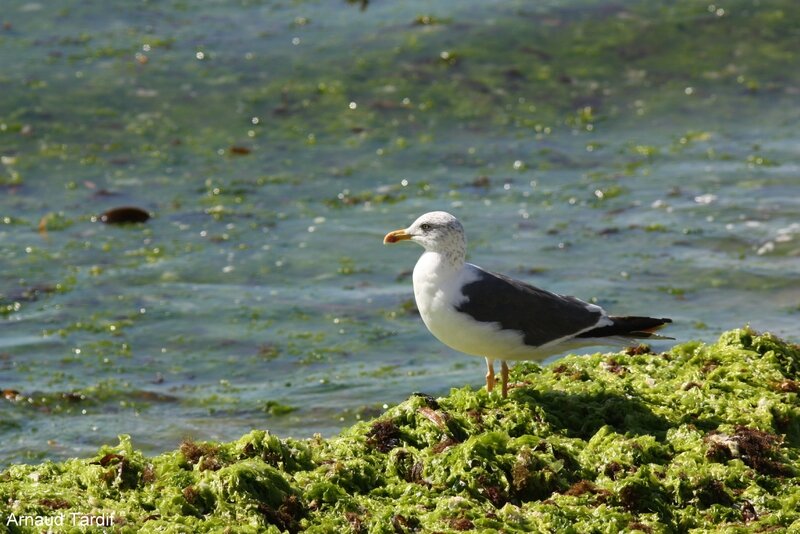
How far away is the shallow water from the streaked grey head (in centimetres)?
192

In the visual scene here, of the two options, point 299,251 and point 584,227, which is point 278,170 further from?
point 584,227

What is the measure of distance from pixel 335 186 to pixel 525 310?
5.53m

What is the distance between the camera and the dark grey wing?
5.63 m

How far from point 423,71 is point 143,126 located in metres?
3.13

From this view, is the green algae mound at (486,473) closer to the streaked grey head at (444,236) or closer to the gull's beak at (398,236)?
the streaked grey head at (444,236)

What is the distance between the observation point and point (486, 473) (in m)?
4.64

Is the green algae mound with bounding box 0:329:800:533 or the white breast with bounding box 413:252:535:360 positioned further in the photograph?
the white breast with bounding box 413:252:535:360

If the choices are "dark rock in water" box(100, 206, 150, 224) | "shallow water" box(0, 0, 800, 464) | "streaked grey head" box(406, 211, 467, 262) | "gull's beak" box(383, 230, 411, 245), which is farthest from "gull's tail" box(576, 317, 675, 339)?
"dark rock in water" box(100, 206, 150, 224)

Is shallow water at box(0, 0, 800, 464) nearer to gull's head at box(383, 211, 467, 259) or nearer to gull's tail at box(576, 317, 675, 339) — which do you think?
gull's head at box(383, 211, 467, 259)

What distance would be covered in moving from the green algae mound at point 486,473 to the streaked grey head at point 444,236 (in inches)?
28.7

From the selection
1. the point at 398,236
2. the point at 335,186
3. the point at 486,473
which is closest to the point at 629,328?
the point at 398,236

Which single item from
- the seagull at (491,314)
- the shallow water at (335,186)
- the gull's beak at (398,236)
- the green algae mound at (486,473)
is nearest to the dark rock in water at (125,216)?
the shallow water at (335,186)

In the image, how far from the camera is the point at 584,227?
10.2 metres

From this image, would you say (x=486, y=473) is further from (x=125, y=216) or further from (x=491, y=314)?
(x=125, y=216)
